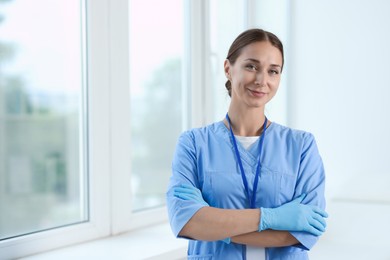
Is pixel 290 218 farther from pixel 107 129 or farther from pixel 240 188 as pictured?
pixel 107 129

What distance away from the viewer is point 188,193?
1.34 metres

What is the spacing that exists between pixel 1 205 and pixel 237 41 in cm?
118

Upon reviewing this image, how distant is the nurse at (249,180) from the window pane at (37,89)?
0.86 meters

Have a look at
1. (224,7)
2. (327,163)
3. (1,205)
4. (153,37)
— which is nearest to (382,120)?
(327,163)

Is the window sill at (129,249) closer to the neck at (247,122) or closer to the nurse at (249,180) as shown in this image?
the nurse at (249,180)

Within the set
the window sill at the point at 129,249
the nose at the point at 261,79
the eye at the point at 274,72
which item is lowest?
the window sill at the point at 129,249

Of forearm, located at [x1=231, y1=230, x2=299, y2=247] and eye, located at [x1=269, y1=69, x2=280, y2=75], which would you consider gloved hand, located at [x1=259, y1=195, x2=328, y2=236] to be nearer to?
forearm, located at [x1=231, y1=230, x2=299, y2=247]

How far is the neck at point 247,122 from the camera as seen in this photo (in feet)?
4.80

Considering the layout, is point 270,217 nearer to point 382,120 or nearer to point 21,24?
point 21,24

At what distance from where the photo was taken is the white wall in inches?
113

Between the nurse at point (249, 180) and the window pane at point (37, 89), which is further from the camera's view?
the window pane at point (37, 89)

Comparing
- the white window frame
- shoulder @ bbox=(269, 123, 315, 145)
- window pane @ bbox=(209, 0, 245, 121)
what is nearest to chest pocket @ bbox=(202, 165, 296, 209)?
shoulder @ bbox=(269, 123, 315, 145)

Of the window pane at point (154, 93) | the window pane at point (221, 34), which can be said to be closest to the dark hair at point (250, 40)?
the window pane at point (154, 93)

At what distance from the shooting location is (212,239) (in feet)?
4.22
